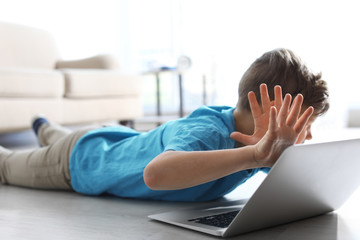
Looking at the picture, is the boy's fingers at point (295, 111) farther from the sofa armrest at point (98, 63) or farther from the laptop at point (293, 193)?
the sofa armrest at point (98, 63)

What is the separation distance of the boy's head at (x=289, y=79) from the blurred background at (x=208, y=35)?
2.84 meters

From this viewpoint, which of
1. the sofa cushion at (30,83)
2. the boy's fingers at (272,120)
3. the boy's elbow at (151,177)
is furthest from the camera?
the sofa cushion at (30,83)

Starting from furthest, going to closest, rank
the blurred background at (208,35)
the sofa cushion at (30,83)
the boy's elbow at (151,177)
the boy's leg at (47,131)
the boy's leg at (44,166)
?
the blurred background at (208,35) < the sofa cushion at (30,83) < the boy's leg at (47,131) < the boy's leg at (44,166) < the boy's elbow at (151,177)

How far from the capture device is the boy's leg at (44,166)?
56.1 inches

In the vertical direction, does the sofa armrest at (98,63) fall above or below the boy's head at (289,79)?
below

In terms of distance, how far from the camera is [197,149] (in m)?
0.93

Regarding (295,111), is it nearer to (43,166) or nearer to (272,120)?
(272,120)

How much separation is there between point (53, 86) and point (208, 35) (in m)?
2.04

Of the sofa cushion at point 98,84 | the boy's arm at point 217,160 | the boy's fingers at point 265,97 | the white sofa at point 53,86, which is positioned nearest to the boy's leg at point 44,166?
the boy's arm at point 217,160

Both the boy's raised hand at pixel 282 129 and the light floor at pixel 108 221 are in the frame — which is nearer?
the boy's raised hand at pixel 282 129

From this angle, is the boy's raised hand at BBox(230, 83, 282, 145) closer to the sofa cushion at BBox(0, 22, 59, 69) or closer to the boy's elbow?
the boy's elbow

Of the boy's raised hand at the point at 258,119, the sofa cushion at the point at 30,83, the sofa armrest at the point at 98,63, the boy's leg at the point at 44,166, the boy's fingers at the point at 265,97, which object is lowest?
the boy's leg at the point at 44,166

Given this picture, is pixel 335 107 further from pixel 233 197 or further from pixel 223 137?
pixel 223 137

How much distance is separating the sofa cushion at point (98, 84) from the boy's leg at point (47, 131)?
115 centimetres
